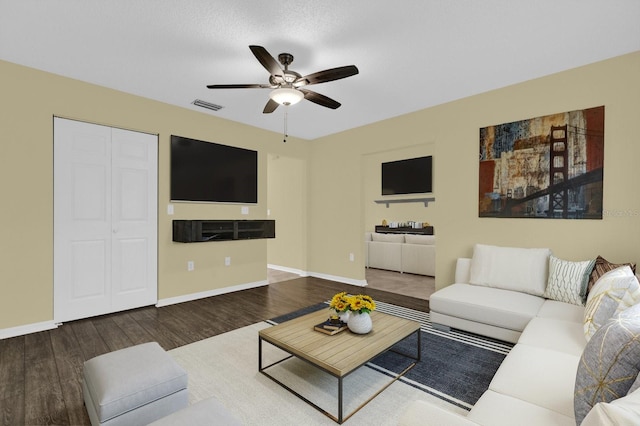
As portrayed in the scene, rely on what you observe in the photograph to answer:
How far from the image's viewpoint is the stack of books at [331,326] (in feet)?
7.11

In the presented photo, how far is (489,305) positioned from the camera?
2.72 m

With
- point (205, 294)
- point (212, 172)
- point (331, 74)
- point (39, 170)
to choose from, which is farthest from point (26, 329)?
point (331, 74)

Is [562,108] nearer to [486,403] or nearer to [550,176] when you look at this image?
[550,176]

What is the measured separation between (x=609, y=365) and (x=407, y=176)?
→ 663 centimetres

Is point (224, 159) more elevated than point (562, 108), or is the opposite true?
point (562, 108)

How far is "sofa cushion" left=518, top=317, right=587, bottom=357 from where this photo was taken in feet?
6.03

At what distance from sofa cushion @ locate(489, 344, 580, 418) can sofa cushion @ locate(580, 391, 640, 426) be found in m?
0.58

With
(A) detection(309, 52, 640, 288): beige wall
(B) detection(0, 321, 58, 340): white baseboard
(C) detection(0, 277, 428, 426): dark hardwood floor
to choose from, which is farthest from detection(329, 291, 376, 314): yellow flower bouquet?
(B) detection(0, 321, 58, 340): white baseboard

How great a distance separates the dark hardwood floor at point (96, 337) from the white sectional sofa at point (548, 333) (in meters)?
1.01

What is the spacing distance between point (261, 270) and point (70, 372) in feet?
9.86

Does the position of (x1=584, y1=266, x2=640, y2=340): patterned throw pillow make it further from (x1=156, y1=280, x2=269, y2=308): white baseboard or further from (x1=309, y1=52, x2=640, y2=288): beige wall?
(x1=156, y1=280, x2=269, y2=308): white baseboard

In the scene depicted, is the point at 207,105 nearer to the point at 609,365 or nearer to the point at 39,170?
the point at 39,170

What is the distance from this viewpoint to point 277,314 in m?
3.60

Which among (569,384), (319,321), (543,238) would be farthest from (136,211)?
(543,238)
